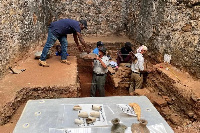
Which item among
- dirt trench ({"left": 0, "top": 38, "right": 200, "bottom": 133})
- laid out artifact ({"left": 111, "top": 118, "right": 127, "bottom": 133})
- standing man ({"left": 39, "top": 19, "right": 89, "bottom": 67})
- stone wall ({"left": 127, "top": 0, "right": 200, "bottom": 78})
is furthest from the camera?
standing man ({"left": 39, "top": 19, "right": 89, "bottom": 67})

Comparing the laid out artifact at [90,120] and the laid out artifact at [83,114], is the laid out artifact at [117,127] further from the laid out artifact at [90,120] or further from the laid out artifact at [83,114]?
the laid out artifact at [83,114]

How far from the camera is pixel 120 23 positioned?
27.6 feet

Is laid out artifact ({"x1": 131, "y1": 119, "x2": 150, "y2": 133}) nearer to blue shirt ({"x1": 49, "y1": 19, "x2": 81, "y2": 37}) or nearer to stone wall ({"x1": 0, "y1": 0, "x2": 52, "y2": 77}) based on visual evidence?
blue shirt ({"x1": 49, "y1": 19, "x2": 81, "y2": 37})

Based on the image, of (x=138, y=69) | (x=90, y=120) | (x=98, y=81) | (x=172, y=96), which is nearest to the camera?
(x=90, y=120)

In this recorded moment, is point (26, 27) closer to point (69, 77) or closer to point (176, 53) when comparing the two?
point (69, 77)

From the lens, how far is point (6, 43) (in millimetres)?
4461

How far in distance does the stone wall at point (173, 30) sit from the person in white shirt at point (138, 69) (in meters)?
0.67

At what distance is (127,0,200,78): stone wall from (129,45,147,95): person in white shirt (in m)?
0.67

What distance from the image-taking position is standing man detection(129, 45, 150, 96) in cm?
518

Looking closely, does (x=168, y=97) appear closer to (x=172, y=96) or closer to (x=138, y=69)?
(x=172, y=96)

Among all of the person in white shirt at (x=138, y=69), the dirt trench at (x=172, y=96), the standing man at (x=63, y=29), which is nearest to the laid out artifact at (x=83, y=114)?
the dirt trench at (x=172, y=96)

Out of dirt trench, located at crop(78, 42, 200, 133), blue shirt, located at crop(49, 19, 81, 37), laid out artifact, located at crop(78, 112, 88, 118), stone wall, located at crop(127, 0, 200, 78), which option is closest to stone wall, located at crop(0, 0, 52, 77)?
blue shirt, located at crop(49, 19, 81, 37)

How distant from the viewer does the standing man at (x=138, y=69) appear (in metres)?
5.18

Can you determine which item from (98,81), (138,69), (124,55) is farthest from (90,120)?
(124,55)
